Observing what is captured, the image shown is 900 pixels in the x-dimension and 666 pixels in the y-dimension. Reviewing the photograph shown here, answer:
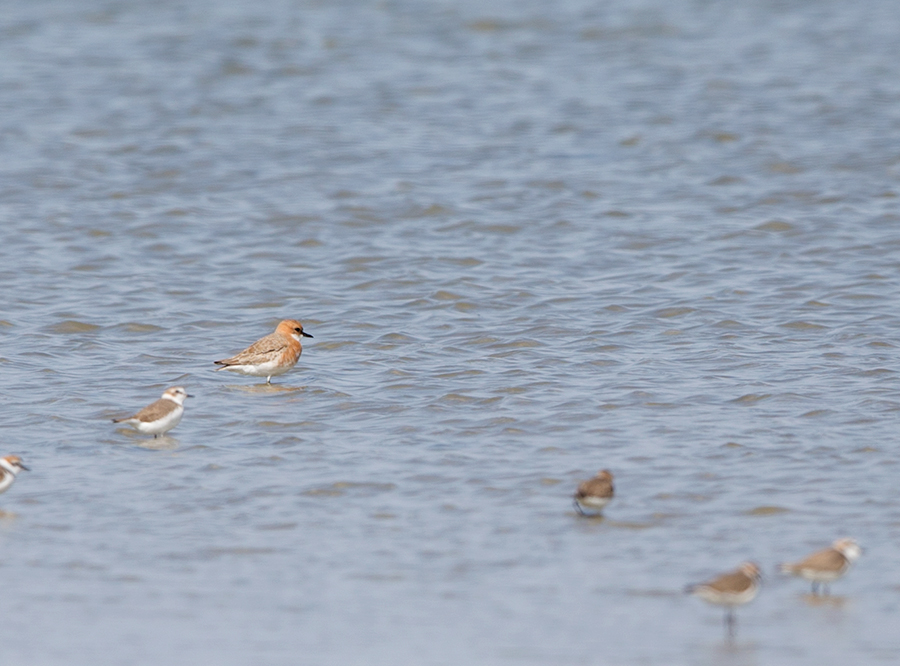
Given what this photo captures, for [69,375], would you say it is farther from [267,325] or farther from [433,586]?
[433,586]

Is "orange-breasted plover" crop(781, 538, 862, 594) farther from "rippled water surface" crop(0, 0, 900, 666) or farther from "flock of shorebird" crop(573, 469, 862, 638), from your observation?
"rippled water surface" crop(0, 0, 900, 666)

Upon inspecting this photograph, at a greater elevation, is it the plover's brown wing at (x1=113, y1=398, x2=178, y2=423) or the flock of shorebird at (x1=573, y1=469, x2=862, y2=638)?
the plover's brown wing at (x1=113, y1=398, x2=178, y2=423)

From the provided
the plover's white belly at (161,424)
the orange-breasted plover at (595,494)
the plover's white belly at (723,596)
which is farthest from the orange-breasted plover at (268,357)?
the plover's white belly at (723,596)

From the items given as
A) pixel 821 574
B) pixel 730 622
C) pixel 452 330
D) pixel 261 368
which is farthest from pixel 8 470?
pixel 452 330

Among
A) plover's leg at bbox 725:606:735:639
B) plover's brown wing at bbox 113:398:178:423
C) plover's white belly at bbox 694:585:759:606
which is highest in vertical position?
plover's brown wing at bbox 113:398:178:423

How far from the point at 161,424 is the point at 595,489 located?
13.2ft

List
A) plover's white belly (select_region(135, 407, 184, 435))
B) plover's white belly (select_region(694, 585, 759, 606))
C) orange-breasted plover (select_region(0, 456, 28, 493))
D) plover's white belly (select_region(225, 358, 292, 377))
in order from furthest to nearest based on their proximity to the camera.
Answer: plover's white belly (select_region(225, 358, 292, 377)) → plover's white belly (select_region(135, 407, 184, 435)) → orange-breasted plover (select_region(0, 456, 28, 493)) → plover's white belly (select_region(694, 585, 759, 606))

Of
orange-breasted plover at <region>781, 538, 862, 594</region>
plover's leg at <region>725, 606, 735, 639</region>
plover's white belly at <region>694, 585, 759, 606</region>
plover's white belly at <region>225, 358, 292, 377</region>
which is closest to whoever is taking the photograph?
plover's white belly at <region>694, 585, 759, 606</region>

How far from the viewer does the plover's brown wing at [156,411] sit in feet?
37.1

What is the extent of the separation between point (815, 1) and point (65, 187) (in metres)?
20.2

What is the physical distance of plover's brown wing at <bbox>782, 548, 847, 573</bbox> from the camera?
7902 mm

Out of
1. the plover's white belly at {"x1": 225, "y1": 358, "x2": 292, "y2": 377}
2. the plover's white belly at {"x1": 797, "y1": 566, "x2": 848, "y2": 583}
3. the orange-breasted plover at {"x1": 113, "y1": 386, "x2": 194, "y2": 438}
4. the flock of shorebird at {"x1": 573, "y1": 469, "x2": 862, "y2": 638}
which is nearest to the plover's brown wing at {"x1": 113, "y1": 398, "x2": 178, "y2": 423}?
the orange-breasted plover at {"x1": 113, "y1": 386, "x2": 194, "y2": 438}

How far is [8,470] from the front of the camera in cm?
991

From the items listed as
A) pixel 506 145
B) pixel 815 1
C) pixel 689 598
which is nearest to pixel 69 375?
pixel 689 598
